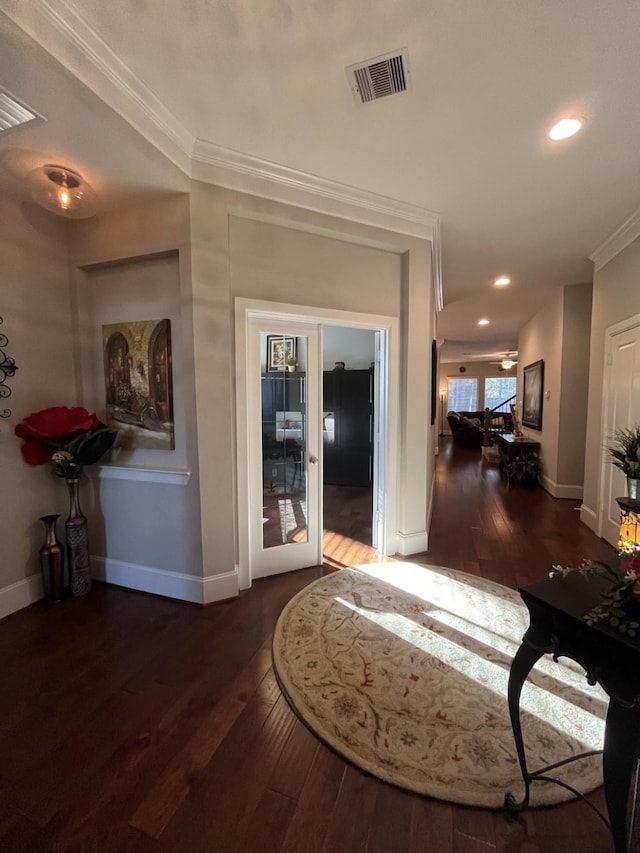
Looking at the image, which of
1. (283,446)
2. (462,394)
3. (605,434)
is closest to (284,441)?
(283,446)

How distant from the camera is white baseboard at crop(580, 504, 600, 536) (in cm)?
Answer: 392

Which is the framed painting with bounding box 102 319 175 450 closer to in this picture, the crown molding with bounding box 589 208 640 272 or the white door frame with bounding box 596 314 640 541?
the crown molding with bounding box 589 208 640 272

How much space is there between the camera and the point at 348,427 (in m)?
5.76

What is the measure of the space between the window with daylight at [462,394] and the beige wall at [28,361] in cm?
1356

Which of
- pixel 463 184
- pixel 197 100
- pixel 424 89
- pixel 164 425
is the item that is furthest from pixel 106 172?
pixel 463 184

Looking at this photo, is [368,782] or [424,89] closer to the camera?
[368,782]

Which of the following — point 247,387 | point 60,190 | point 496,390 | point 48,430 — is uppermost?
point 60,190

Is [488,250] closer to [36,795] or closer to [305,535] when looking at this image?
[305,535]

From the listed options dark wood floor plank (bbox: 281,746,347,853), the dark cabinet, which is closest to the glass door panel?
dark wood floor plank (bbox: 281,746,347,853)

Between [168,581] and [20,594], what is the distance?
98cm

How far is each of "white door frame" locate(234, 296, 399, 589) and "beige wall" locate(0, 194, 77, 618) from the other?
4.50ft

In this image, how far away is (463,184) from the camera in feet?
8.44

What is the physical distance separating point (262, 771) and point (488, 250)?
4495 millimetres

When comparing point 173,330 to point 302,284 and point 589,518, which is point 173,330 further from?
point 589,518
